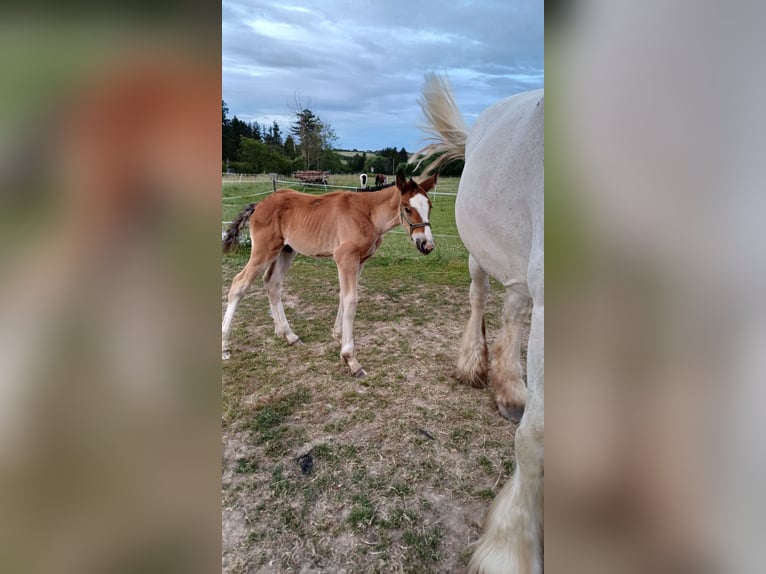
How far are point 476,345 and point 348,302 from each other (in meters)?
0.97

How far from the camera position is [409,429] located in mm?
2316

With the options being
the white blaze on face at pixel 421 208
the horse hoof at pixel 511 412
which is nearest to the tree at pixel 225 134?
the horse hoof at pixel 511 412

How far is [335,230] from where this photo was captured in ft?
11.0

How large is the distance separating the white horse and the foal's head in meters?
0.36

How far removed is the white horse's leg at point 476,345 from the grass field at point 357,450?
3.9 inches

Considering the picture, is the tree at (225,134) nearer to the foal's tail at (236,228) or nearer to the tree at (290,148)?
the foal's tail at (236,228)

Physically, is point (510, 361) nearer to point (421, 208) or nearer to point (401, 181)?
point (421, 208)

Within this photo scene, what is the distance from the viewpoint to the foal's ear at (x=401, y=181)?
304 centimetres

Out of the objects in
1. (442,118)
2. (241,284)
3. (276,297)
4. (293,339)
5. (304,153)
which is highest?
(304,153)

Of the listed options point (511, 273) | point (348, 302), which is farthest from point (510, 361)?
point (348, 302)

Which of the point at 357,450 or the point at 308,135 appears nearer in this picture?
the point at 357,450
